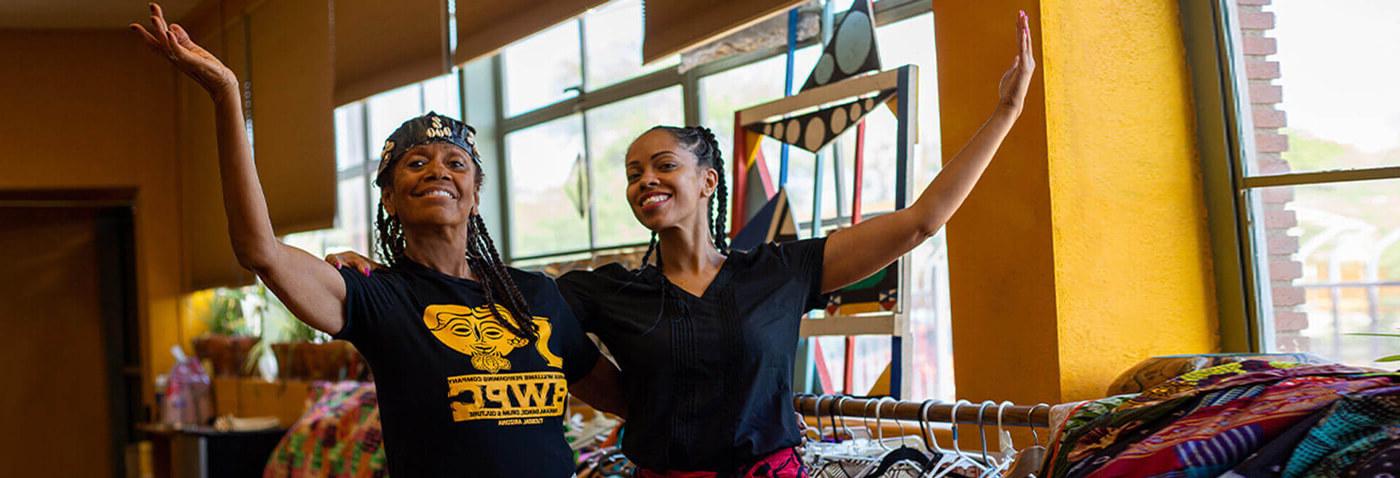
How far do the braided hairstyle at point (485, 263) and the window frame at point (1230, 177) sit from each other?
1515 millimetres

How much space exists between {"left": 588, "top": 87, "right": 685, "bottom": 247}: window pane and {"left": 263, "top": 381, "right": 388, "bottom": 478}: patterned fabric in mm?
1011

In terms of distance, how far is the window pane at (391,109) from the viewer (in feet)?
20.0

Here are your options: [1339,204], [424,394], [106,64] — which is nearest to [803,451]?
[424,394]

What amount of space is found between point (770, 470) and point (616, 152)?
2759 millimetres

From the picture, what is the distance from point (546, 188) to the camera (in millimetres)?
5117

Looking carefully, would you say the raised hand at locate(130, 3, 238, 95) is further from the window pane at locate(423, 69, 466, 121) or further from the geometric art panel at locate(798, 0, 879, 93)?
the window pane at locate(423, 69, 466, 121)

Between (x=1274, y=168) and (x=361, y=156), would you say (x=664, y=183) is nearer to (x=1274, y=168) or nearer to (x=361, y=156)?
(x=1274, y=168)

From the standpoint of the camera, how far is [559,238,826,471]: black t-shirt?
201cm

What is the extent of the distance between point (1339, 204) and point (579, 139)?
9.34ft

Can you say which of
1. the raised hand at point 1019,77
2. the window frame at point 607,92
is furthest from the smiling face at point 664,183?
the window frame at point 607,92

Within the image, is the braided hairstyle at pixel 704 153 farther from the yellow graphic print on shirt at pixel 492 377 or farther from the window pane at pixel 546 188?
the window pane at pixel 546 188

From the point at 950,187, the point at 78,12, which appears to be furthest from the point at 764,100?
the point at 78,12

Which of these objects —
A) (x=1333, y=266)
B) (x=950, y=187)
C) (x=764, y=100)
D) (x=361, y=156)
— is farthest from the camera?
(x=361, y=156)

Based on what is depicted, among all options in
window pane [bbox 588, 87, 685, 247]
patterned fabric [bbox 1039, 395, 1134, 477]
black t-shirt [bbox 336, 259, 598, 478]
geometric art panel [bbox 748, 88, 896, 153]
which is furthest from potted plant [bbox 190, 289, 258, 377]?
patterned fabric [bbox 1039, 395, 1134, 477]
